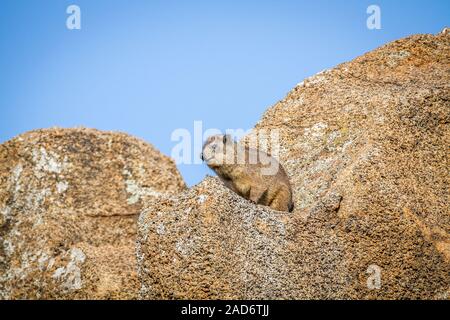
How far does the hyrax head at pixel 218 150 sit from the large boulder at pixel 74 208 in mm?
1022

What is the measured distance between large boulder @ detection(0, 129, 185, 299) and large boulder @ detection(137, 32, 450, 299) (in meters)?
0.96

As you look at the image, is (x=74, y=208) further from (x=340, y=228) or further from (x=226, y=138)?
(x=340, y=228)

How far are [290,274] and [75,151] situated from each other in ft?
16.9

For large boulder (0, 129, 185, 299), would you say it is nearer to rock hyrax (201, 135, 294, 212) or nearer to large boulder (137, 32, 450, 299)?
large boulder (137, 32, 450, 299)

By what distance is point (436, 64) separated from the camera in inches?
465

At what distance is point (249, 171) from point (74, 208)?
301 cm

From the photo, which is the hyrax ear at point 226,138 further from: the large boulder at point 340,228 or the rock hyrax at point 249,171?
the large boulder at point 340,228

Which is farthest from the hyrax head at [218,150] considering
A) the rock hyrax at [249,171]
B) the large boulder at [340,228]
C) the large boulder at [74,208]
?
the large boulder at [340,228]

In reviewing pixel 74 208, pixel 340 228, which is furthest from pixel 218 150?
pixel 340 228

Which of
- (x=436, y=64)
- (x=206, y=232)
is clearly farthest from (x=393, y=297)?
(x=436, y=64)

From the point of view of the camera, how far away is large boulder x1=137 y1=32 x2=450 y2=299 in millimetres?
7598

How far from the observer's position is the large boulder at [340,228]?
760cm

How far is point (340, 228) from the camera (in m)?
8.20

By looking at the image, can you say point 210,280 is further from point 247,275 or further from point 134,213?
point 134,213
